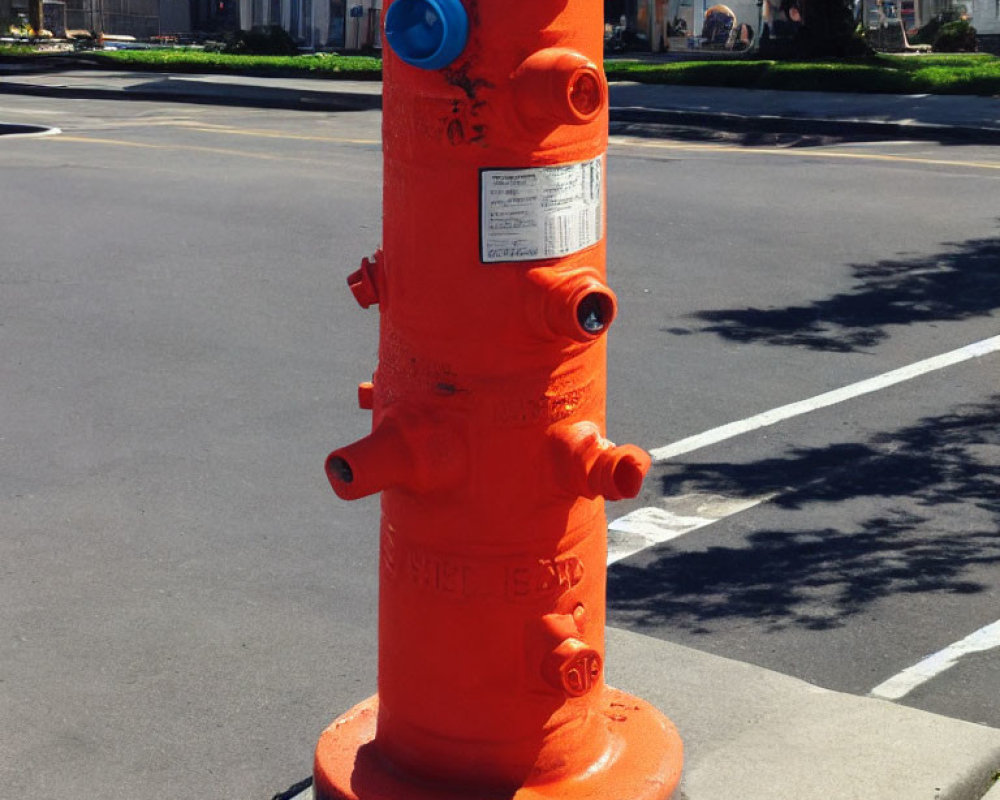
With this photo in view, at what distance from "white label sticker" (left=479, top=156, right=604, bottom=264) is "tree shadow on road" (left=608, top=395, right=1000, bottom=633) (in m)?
2.49

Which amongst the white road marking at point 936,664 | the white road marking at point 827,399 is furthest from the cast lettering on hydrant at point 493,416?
the white road marking at point 827,399

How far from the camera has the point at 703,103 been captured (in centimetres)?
2191

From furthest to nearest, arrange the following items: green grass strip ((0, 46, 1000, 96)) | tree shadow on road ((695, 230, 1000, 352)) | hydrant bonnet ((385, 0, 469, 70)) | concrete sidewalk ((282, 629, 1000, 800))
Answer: green grass strip ((0, 46, 1000, 96)) < tree shadow on road ((695, 230, 1000, 352)) < concrete sidewalk ((282, 629, 1000, 800)) < hydrant bonnet ((385, 0, 469, 70))

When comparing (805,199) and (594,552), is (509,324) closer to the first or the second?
(594,552)

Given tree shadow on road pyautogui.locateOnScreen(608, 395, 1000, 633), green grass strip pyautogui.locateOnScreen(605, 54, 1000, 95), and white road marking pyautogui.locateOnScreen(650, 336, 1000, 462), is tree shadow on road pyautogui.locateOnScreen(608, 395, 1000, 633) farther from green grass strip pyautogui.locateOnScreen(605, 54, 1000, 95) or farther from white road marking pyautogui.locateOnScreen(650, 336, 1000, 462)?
green grass strip pyautogui.locateOnScreen(605, 54, 1000, 95)

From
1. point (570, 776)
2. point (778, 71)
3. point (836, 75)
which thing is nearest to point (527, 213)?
point (570, 776)

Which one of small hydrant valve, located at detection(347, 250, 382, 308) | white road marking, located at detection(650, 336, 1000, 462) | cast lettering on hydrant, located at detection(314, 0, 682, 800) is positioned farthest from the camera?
white road marking, located at detection(650, 336, 1000, 462)

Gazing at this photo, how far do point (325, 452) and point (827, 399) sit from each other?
2.75 metres

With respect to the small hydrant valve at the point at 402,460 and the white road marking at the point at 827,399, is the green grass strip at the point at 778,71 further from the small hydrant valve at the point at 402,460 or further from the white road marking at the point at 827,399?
the small hydrant valve at the point at 402,460

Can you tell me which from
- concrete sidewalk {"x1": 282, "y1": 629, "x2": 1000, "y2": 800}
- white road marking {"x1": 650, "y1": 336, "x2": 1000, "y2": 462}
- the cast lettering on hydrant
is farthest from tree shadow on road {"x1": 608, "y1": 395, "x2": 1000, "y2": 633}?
the cast lettering on hydrant

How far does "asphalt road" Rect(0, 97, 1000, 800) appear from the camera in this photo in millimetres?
5043

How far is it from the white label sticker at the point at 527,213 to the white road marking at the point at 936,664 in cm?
231

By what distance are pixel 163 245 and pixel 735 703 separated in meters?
8.77

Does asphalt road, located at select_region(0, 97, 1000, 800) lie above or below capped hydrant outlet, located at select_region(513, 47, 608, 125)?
below
